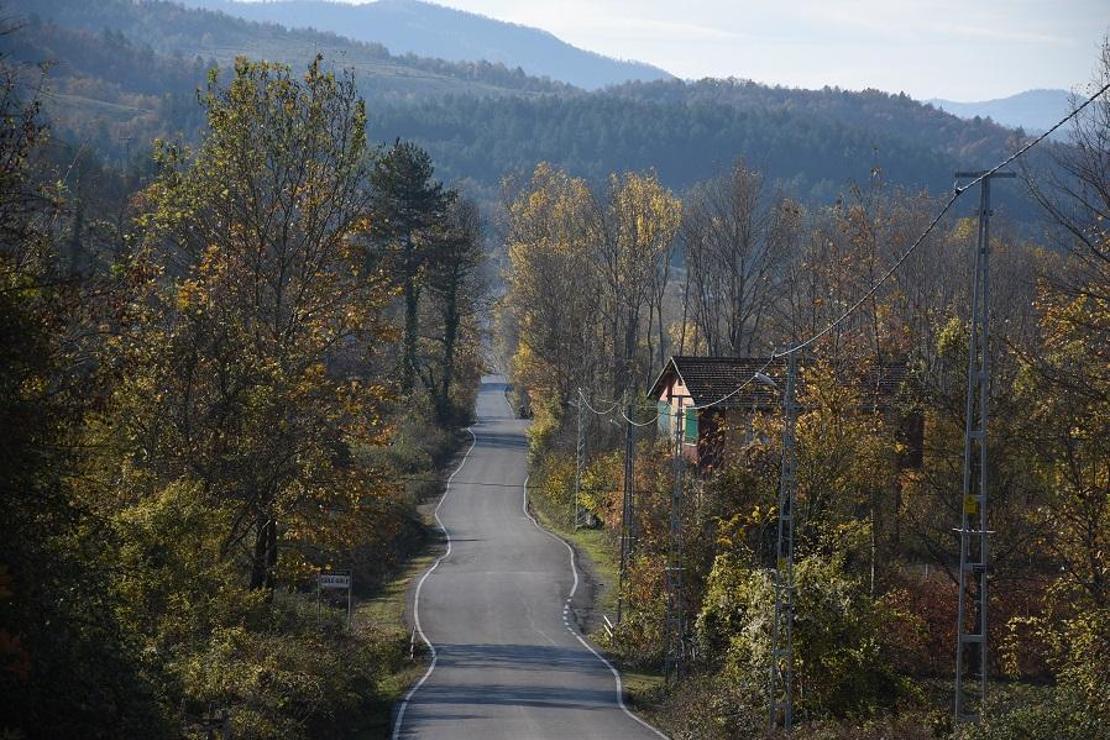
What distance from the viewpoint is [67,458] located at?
14820mm

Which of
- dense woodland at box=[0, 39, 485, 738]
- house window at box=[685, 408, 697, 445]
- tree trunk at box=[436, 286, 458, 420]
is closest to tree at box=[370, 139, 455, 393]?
tree trunk at box=[436, 286, 458, 420]

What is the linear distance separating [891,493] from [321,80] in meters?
20.3

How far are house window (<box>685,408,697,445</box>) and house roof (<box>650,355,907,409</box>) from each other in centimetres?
73

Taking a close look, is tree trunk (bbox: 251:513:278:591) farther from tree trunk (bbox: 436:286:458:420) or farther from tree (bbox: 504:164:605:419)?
tree trunk (bbox: 436:286:458:420)

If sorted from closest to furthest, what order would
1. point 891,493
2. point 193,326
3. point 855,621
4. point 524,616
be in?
point 855,621 < point 193,326 < point 891,493 < point 524,616

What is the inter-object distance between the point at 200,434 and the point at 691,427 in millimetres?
25779

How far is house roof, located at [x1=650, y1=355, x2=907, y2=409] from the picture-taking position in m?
44.6

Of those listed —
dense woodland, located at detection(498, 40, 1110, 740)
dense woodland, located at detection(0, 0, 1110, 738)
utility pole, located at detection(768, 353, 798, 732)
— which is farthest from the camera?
utility pole, located at detection(768, 353, 798, 732)

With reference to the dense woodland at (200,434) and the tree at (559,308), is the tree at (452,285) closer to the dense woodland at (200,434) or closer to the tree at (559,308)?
the tree at (559,308)

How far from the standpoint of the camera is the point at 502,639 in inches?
1591

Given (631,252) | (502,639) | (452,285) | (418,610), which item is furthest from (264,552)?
(631,252)

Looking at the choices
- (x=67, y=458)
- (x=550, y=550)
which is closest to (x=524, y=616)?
(x=550, y=550)

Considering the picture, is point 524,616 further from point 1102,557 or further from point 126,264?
point 126,264

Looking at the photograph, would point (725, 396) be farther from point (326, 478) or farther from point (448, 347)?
point (448, 347)
